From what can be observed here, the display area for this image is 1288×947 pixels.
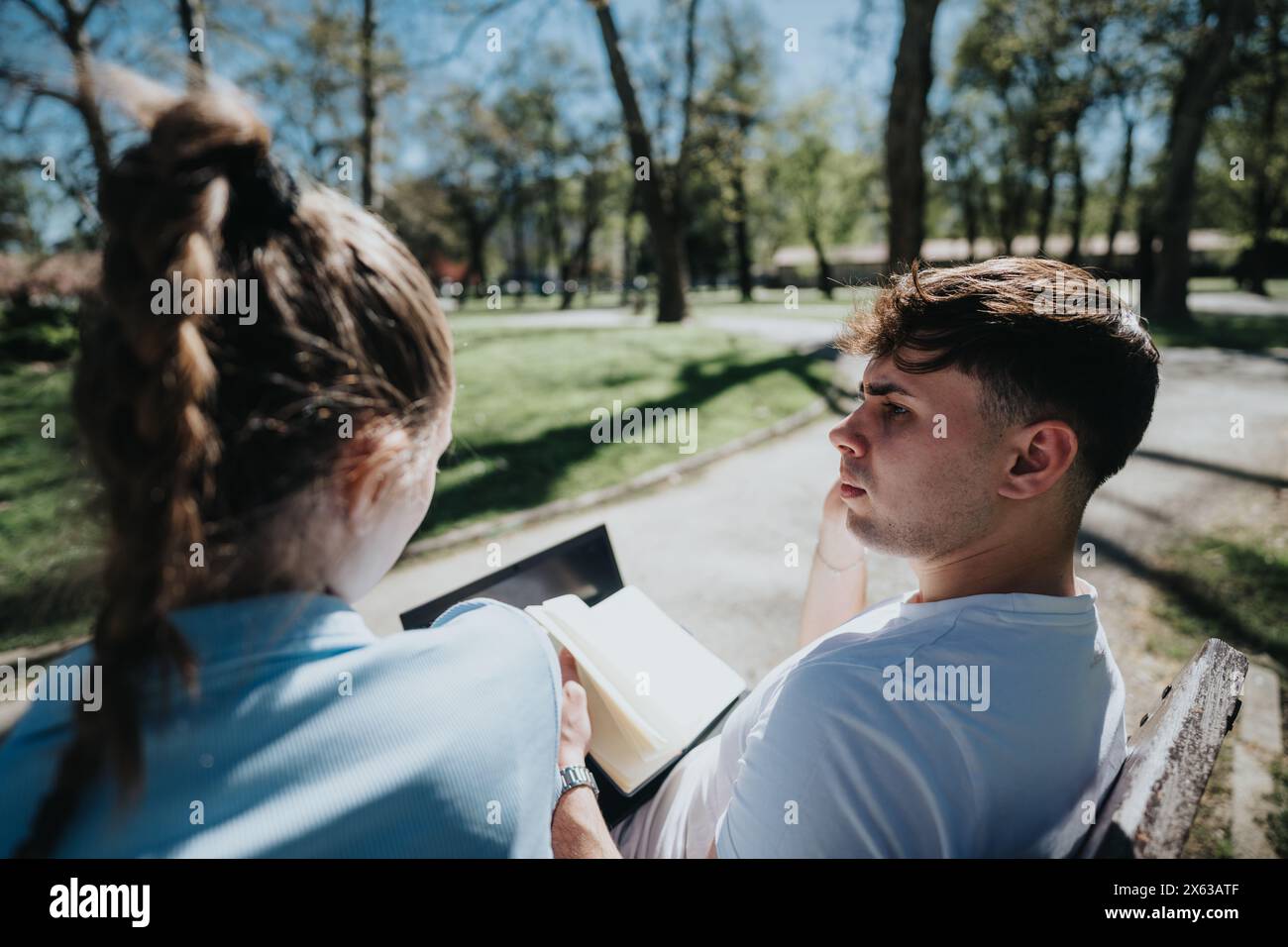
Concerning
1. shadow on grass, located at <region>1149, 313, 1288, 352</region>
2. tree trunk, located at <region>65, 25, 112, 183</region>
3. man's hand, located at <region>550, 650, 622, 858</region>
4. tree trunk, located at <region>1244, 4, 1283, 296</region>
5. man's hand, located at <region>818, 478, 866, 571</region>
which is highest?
tree trunk, located at <region>1244, 4, 1283, 296</region>

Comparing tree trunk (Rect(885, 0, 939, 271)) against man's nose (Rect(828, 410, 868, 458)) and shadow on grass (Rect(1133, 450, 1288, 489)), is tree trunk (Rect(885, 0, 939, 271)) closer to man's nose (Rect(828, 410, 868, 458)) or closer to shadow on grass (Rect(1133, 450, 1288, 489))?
shadow on grass (Rect(1133, 450, 1288, 489))

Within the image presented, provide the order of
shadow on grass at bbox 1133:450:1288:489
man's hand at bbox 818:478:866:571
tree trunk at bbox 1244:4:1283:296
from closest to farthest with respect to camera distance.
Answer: man's hand at bbox 818:478:866:571
shadow on grass at bbox 1133:450:1288:489
tree trunk at bbox 1244:4:1283:296

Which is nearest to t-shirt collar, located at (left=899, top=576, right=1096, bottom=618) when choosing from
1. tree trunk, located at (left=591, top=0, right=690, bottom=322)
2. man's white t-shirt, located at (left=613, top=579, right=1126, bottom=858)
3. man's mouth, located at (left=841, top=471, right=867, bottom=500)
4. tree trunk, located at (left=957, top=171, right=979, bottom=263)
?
man's white t-shirt, located at (left=613, top=579, right=1126, bottom=858)

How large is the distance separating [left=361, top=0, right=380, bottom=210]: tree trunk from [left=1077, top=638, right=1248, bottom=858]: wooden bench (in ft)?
50.6

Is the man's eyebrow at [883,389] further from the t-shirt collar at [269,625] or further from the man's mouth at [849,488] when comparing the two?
the t-shirt collar at [269,625]

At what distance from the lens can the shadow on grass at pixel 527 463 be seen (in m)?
5.62

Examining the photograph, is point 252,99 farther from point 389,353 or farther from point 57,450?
point 57,450

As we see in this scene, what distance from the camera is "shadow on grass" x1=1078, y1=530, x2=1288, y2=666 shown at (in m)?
3.68

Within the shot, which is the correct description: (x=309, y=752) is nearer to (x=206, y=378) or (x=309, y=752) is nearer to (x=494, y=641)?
(x=494, y=641)
